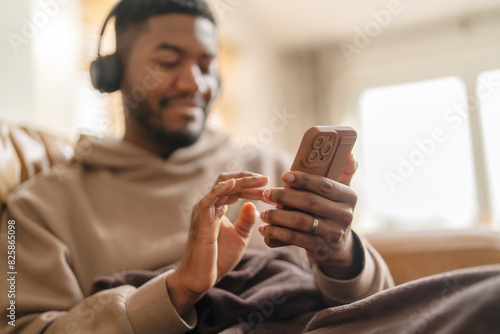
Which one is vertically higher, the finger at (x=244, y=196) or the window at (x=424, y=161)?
the finger at (x=244, y=196)

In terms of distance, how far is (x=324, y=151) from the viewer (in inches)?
22.4

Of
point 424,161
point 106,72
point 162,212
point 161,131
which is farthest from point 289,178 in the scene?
point 424,161

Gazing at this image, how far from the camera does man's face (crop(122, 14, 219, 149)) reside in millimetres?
1040

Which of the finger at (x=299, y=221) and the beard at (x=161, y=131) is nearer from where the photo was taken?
the finger at (x=299, y=221)

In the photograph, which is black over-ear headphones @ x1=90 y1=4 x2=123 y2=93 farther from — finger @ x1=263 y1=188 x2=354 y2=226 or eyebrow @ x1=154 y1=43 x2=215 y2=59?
finger @ x1=263 y1=188 x2=354 y2=226

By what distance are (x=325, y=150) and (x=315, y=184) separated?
0.16ft

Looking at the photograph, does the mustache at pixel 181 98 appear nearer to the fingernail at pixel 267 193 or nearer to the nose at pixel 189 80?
the nose at pixel 189 80

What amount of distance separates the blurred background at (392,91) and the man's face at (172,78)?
188 centimetres

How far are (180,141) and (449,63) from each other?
3.46 m

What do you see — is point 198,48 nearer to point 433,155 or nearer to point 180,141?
point 180,141

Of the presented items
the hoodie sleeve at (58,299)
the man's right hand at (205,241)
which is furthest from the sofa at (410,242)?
the man's right hand at (205,241)

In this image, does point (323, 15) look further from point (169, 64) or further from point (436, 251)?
point (436, 251)

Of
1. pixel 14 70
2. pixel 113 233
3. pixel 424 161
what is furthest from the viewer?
pixel 424 161

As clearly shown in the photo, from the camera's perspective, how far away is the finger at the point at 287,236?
57 centimetres
